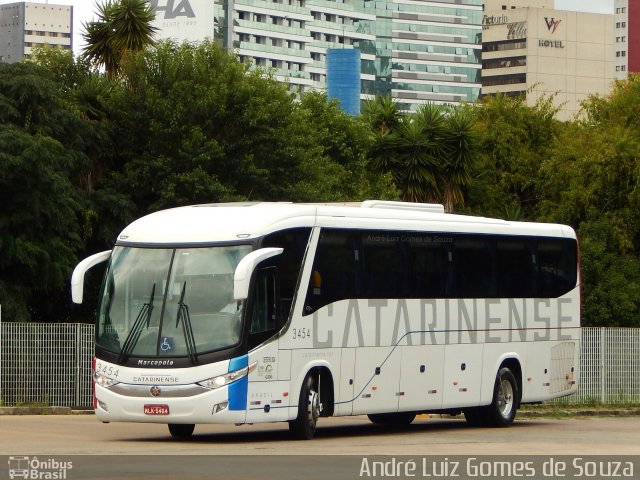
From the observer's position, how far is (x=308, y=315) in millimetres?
20984

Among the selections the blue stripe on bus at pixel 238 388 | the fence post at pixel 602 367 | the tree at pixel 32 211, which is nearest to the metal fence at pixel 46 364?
the tree at pixel 32 211

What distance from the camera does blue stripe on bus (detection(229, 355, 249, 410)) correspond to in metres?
19.6

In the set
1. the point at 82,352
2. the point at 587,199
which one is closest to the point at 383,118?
the point at 587,199

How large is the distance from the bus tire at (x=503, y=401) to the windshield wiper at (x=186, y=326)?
744 cm

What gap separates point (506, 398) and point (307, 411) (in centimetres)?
623

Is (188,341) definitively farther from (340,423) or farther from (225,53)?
(225,53)

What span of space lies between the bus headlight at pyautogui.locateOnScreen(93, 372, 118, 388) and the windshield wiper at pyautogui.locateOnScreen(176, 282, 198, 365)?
1160 millimetres

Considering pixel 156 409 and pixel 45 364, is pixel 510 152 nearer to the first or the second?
pixel 45 364

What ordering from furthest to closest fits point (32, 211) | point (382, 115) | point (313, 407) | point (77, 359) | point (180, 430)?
point (382, 115) < point (32, 211) < point (77, 359) < point (180, 430) < point (313, 407)

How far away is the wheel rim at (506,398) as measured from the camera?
1018 inches

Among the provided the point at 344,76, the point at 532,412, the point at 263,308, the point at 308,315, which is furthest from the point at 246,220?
the point at 344,76

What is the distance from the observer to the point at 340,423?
27031 millimetres
